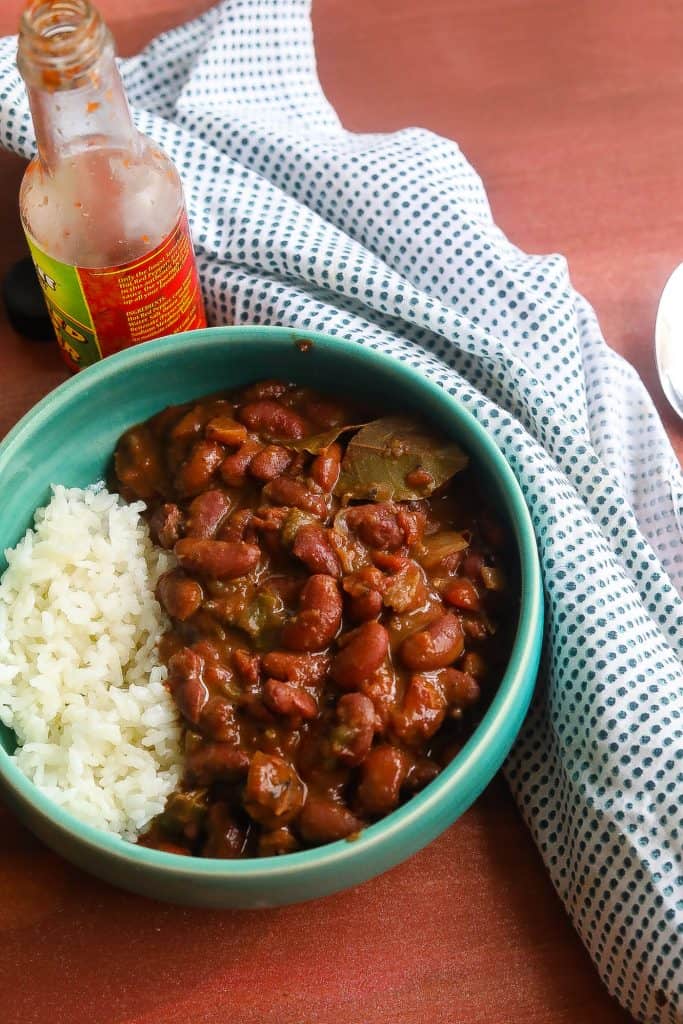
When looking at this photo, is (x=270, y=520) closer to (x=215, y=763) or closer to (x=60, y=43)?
(x=215, y=763)

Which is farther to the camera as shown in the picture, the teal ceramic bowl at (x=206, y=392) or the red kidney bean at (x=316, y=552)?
the red kidney bean at (x=316, y=552)

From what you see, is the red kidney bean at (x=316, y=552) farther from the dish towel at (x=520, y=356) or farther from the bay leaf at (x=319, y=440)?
the dish towel at (x=520, y=356)

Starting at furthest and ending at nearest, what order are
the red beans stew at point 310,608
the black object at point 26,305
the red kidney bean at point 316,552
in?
the black object at point 26,305, the red kidney bean at point 316,552, the red beans stew at point 310,608

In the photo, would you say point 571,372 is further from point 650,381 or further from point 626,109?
point 626,109

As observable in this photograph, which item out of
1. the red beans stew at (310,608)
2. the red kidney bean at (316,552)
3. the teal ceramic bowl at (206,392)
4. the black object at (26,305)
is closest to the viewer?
the teal ceramic bowl at (206,392)

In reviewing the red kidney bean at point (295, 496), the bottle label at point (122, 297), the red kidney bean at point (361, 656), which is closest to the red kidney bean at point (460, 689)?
the red kidney bean at point (361, 656)

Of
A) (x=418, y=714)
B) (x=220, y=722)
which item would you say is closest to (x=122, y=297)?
(x=220, y=722)
